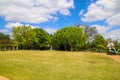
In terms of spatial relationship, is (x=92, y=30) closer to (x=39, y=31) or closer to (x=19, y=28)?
(x=39, y=31)

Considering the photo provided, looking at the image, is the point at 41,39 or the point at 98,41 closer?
the point at 98,41

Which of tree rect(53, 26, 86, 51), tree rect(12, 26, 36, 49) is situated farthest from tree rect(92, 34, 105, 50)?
tree rect(12, 26, 36, 49)

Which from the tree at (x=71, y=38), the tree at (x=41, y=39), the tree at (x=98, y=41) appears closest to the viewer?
the tree at (x=71, y=38)

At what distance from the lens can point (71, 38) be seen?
7288cm

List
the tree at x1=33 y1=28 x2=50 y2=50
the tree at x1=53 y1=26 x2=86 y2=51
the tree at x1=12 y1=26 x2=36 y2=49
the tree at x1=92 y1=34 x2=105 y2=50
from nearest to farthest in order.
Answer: the tree at x1=53 y1=26 x2=86 y2=51 → the tree at x1=12 y1=26 x2=36 y2=49 → the tree at x1=92 y1=34 x2=105 y2=50 → the tree at x1=33 y1=28 x2=50 y2=50

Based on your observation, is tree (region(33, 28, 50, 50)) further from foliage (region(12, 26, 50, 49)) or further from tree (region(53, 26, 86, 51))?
tree (region(53, 26, 86, 51))

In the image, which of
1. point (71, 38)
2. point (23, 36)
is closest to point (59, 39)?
point (71, 38)

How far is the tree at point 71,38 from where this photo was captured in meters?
72.9

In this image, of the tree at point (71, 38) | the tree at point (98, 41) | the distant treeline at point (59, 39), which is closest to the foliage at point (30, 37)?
the distant treeline at point (59, 39)

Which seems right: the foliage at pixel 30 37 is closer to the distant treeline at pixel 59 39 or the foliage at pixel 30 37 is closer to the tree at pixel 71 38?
the distant treeline at pixel 59 39

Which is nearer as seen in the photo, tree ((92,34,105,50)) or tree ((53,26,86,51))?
tree ((53,26,86,51))

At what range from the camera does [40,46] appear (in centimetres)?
8362

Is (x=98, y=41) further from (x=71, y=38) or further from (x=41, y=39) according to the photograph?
(x=41, y=39)

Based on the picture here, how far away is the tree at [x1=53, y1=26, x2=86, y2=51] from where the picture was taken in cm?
7288
